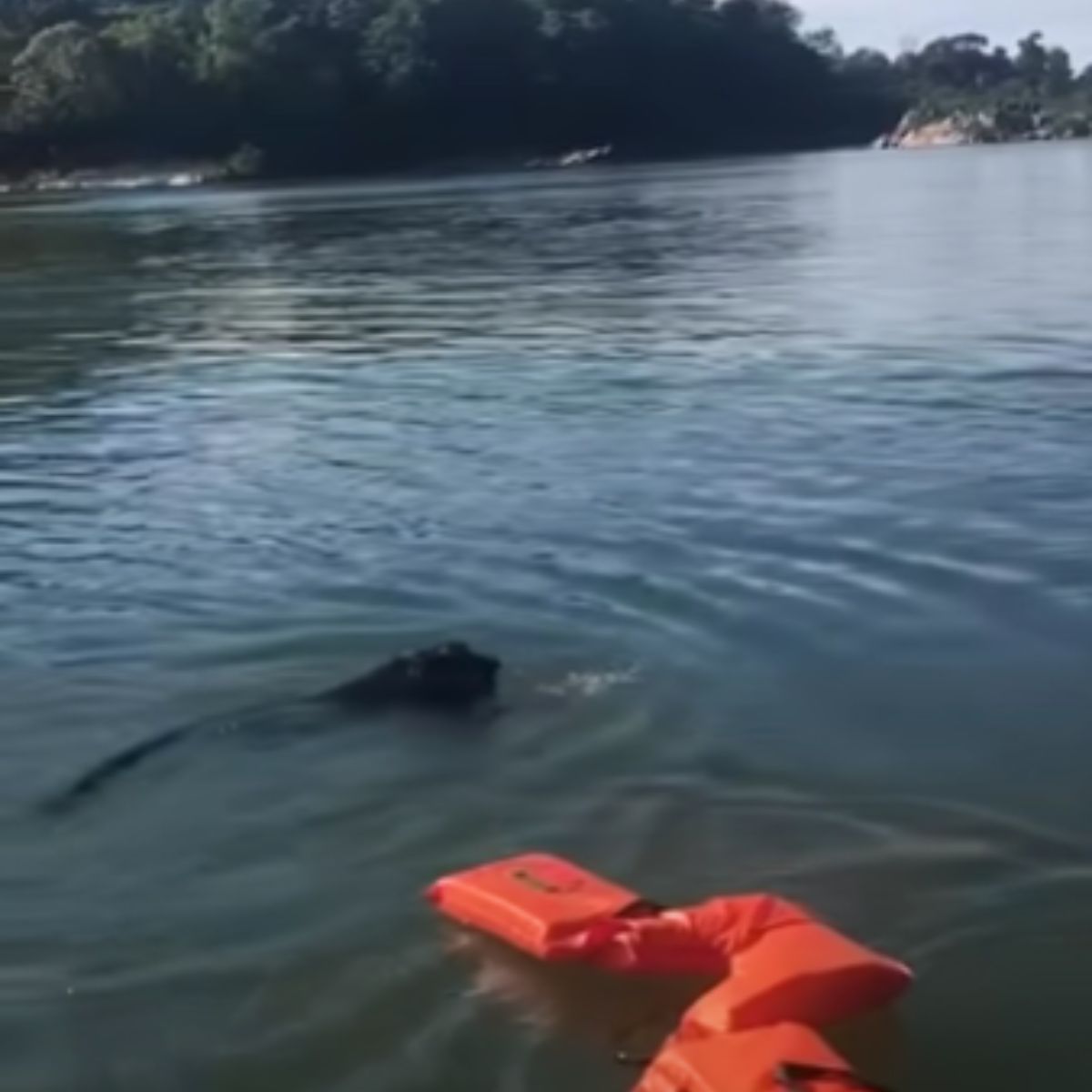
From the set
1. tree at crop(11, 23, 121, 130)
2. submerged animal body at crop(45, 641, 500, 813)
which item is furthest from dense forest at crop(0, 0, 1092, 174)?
submerged animal body at crop(45, 641, 500, 813)

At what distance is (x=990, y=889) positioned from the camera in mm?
10672

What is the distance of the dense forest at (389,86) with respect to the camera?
154 meters

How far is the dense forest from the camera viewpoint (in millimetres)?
153750

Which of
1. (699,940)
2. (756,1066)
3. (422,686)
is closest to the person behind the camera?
(756,1066)

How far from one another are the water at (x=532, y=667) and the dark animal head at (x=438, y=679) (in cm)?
39

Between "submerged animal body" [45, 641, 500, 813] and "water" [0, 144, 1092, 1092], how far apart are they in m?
0.28

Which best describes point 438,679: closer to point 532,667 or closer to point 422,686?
point 422,686

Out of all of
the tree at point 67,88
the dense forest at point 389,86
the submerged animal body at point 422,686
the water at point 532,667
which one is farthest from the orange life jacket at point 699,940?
the tree at point 67,88

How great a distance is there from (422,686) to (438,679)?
11 cm

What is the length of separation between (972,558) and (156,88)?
148320 millimetres

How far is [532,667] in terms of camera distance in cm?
1481

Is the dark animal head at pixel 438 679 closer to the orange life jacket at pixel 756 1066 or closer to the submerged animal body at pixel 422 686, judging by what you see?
the submerged animal body at pixel 422 686

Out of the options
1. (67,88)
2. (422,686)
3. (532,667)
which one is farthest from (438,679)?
(67,88)

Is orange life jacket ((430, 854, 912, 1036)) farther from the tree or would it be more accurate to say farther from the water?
the tree
